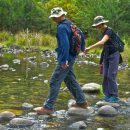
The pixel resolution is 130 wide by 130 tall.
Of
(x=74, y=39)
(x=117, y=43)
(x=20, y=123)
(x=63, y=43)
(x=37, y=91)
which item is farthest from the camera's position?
(x=37, y=91)

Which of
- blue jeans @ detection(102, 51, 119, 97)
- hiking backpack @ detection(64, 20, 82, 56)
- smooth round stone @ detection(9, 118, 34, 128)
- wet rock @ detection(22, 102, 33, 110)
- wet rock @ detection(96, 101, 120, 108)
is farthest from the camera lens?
blue jeans @ detection(102, 51, 119, 97)

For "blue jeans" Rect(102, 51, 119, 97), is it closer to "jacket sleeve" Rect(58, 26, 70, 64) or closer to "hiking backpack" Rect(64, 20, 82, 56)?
"hiking backpack" Rect(64, 20, 82, 56)

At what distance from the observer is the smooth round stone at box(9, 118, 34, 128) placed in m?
8.14

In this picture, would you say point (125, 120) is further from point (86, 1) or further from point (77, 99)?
point (86, 1)

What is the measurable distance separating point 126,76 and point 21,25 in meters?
28.9

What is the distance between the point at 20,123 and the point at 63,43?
5.73ft

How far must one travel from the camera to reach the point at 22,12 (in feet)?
146

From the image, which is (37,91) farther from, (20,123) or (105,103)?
(20,123)

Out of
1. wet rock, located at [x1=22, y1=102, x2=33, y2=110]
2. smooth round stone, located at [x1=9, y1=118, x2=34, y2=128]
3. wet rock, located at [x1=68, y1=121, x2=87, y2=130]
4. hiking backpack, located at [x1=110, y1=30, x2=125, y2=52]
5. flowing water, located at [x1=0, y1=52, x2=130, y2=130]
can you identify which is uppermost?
hiking backpack, located at [x1=110, y1=30, x2=125, y2=52]

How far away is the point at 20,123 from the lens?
8.20 m

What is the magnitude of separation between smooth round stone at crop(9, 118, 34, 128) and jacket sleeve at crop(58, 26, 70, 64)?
4.62ft

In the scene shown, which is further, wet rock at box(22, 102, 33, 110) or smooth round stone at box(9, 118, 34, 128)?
wet rock at box(22, 102, 33, 110)

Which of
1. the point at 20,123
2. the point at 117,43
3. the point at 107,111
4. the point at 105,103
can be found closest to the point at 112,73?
the point at 117,43

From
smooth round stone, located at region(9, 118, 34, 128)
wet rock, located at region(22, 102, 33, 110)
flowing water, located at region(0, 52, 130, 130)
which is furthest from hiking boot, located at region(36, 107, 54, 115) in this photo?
smooth round stone, located at region(9, 118, 34, 128)
